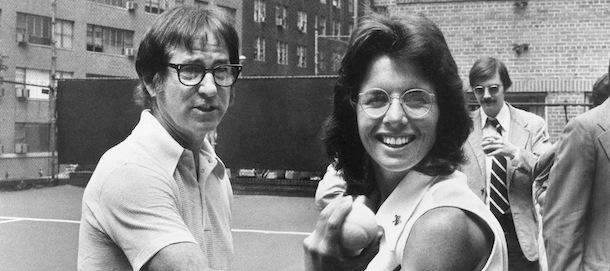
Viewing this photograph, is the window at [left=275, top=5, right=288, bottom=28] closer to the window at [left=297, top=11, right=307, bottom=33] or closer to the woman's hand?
the window at [left=297, top=11, right=307, bottom=33]

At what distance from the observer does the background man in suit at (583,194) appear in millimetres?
2982

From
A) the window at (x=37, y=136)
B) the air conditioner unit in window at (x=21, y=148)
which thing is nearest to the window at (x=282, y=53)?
the window at (x=37, y=136)

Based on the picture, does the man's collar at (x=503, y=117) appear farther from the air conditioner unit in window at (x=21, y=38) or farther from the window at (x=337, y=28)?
the air conditioner unit in window at (x=21, y=38)

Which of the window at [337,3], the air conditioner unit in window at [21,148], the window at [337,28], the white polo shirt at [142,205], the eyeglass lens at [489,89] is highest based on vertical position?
the window at [337,3]

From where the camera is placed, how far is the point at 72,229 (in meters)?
12.5

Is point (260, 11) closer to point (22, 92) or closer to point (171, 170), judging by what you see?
point (22, 92)

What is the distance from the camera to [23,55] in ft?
67.5

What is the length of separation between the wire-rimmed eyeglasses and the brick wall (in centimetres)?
1070

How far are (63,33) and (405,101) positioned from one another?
2001cm

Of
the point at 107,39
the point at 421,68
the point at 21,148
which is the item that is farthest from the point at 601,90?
the point at 107,39

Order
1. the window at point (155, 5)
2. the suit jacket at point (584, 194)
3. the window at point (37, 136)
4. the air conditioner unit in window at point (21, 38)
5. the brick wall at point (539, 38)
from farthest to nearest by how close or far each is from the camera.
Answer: the air conditioner unit in window at point (21, 38) < the window at point (37, 136) < the window at point (155, 5) < the brick wall at point (539, 38) < the suit jacket at point (584, 194)

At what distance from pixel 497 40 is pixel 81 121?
7.72 metres

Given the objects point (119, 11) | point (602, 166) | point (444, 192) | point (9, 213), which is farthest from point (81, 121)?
point (444, 192)

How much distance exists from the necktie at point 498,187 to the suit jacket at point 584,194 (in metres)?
1.41
